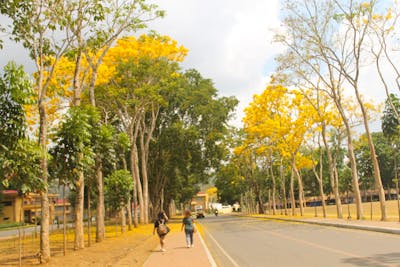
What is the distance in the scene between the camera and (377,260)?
10508mm

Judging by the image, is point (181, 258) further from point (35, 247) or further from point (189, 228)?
point (35, 247)

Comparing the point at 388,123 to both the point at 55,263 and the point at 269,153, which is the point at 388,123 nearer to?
the point at 269,153

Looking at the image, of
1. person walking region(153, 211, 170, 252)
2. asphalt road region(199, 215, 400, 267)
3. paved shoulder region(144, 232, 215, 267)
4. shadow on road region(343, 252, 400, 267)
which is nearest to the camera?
shadow on road region(343, 252, 400, 267)

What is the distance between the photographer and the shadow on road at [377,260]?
9.94 m

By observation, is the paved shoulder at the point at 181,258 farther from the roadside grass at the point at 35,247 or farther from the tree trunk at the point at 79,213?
the tree trunk at the point at 79,213

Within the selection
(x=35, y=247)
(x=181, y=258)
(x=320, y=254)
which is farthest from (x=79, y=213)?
(x=320, y=254)

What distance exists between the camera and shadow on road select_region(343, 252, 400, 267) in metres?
9.94

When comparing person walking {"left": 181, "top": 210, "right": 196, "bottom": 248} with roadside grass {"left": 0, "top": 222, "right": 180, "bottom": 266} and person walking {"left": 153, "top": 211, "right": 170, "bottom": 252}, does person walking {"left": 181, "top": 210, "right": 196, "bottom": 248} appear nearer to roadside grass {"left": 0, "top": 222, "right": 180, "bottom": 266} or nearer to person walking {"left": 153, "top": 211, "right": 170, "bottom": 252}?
person walking {"left": 153, "top": 211, "right": 170, "bottom": 252}

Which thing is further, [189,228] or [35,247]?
[35,247]

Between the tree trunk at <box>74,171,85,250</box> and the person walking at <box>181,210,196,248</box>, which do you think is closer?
the person walking at <box>181,210,196,248</box>

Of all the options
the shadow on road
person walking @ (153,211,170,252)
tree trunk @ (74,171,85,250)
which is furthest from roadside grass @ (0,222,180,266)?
the shadow on road

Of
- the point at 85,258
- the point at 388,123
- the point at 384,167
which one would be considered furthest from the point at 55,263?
the point at 384,167

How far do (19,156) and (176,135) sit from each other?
30275mm

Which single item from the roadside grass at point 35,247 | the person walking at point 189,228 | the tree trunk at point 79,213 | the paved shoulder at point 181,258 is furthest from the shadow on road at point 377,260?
the tree trunk at point 79,213
